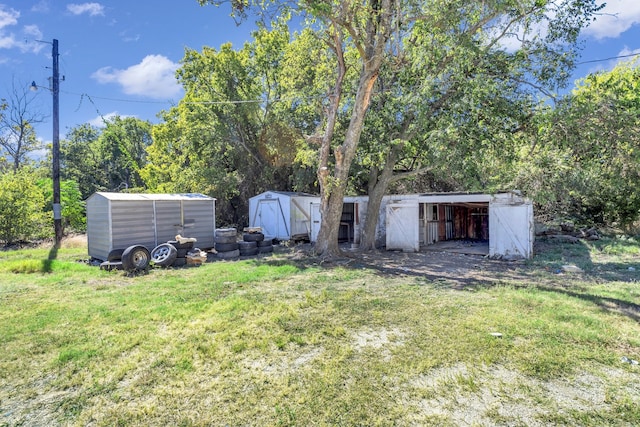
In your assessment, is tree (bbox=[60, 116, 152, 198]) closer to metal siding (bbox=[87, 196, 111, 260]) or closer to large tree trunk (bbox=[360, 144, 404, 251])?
metal siding (bbox=[87, 196, 111, 260])

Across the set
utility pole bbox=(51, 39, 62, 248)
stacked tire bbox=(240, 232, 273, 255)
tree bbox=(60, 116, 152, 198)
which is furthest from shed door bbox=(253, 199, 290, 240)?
tree bbox=(60, 116, 152, 198)

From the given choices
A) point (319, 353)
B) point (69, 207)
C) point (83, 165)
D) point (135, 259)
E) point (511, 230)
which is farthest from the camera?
point (83, 165)

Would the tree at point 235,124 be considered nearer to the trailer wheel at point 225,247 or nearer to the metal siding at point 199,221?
the metal siding at point 199,221

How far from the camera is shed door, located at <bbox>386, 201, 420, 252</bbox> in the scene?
11.5 meters

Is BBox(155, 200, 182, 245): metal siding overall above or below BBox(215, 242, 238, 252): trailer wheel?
above

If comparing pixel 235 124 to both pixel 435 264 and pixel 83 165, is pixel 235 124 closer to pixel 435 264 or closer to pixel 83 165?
pixel 435 264

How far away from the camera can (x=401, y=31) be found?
950 centimetres

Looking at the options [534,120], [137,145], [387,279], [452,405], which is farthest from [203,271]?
[137,145]

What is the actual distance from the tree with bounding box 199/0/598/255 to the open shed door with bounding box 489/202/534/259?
3576 millimetres

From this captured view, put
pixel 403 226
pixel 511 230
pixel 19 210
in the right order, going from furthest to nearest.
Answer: pixel 19 210, pixel 403 226, pixel 511 230

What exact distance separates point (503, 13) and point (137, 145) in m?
31.2

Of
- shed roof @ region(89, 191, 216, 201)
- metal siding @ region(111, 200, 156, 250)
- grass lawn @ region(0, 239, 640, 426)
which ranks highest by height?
shed roof @ region(89, 191, 216, 201)

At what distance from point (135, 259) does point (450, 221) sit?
1318cm

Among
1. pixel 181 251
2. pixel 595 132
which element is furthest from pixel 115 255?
pixel 595 132
